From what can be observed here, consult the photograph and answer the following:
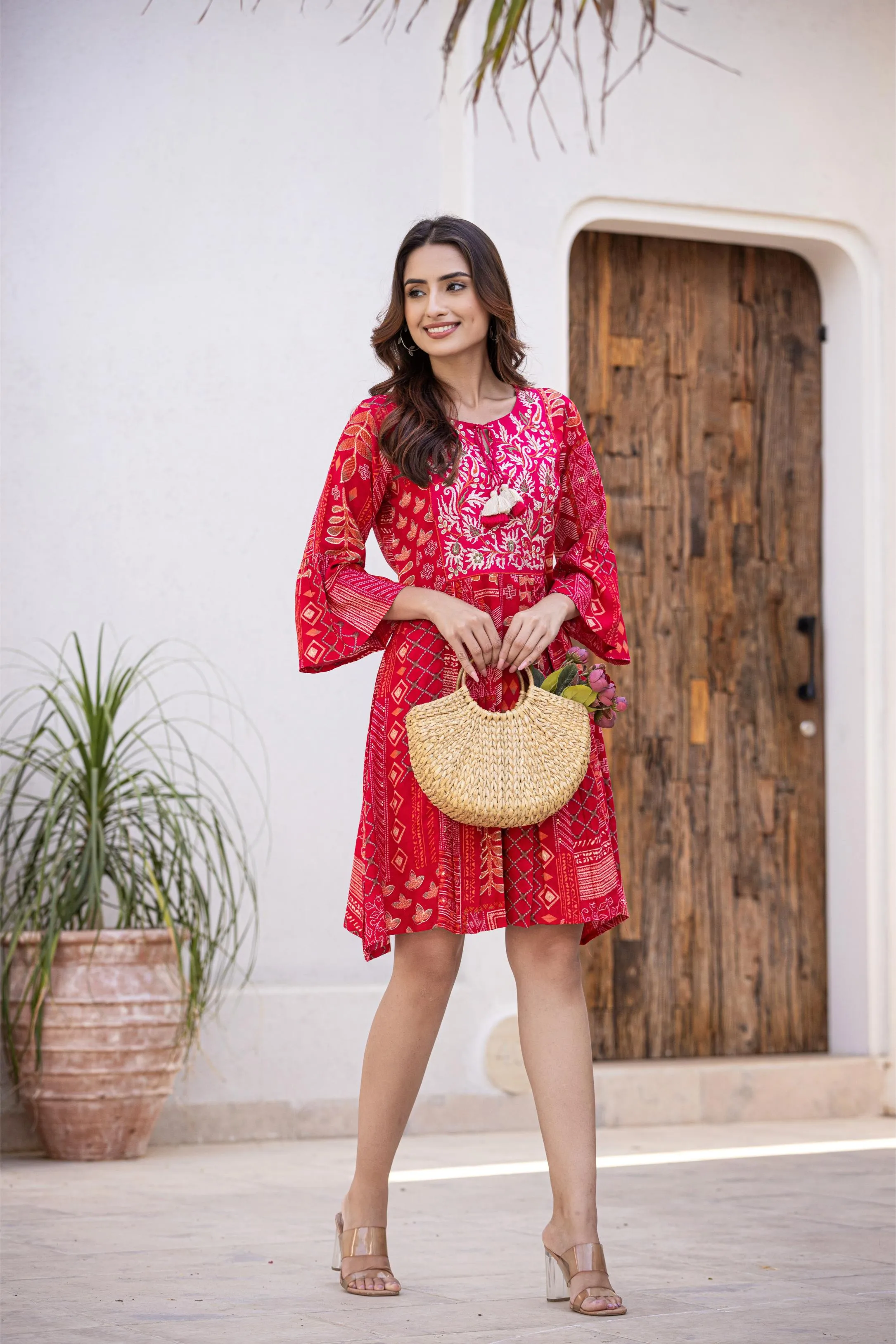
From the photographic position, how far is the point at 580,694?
7.16 feet

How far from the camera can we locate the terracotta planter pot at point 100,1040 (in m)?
3.48

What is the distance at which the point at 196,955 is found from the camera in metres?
3.56

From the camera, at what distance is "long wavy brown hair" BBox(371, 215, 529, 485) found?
2246 mm

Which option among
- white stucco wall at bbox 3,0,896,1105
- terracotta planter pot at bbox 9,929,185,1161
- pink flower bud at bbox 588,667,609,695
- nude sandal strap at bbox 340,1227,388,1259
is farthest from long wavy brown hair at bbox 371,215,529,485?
white stucco wall at bbox 3,0,896,1105

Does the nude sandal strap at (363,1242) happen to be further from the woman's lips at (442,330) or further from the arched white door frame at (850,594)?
the arched white door frame at (850,594)

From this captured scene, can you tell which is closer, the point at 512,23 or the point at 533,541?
the point at 512,23

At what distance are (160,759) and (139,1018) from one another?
2.12 feet

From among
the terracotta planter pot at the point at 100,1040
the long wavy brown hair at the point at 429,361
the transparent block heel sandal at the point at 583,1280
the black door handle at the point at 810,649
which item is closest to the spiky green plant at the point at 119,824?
the terracotta planter pot at the point at 100,1040

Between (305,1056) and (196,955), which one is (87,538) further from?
(305,1056)

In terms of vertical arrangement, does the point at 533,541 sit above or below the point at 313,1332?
above

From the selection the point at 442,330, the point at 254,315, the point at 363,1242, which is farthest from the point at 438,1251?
the point at 254,315

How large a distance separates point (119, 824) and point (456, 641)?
1.70m

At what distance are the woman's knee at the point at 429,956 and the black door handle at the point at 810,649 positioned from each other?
8.89 ft

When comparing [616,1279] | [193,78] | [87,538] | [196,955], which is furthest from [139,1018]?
[193,78]
